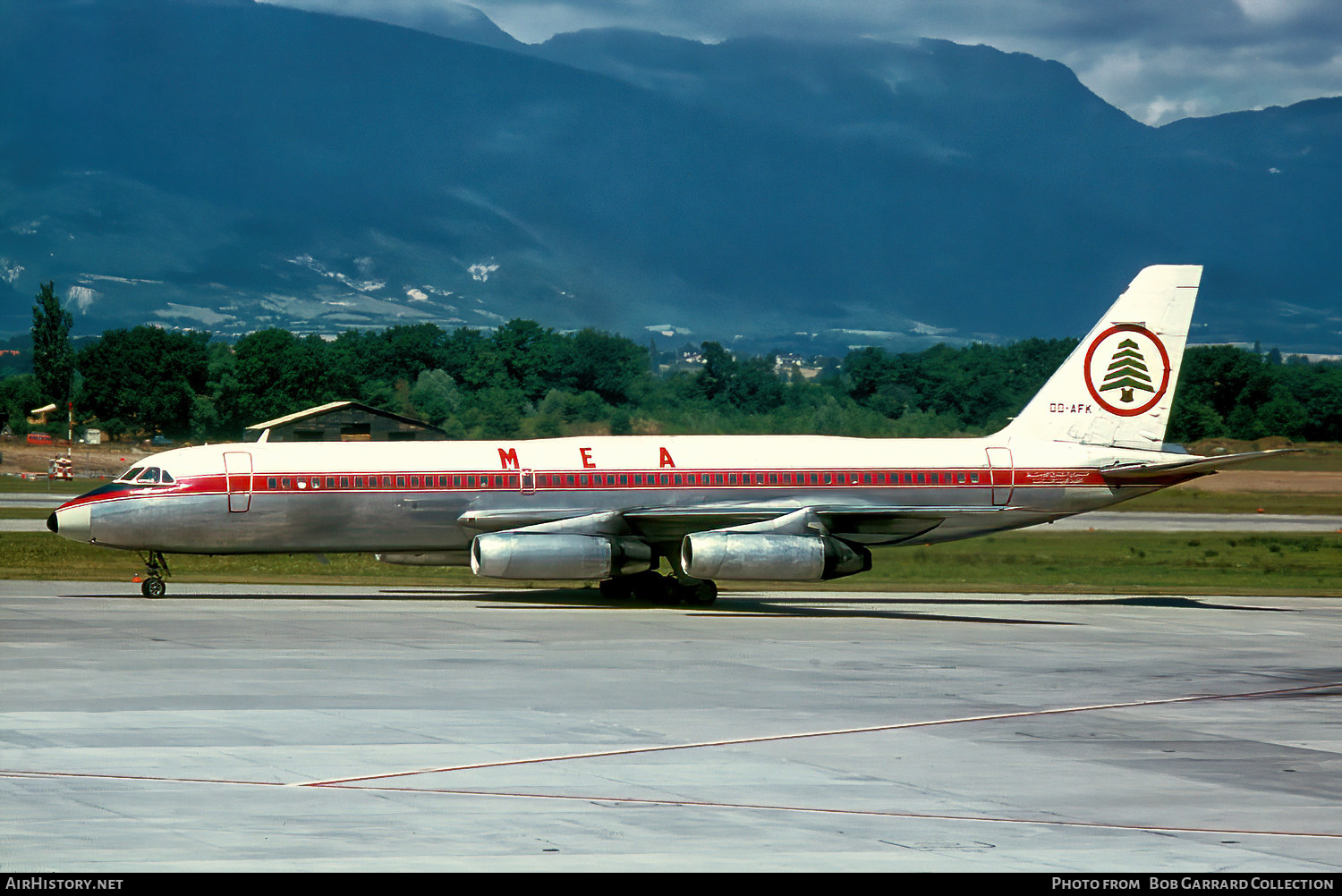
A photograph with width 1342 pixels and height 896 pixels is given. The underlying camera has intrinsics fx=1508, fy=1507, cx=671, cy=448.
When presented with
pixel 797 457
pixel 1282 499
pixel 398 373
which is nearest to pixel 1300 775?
pixel 797 457

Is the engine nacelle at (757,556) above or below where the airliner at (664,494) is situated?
below

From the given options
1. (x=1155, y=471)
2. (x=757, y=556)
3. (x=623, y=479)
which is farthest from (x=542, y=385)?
(x=757, y=556)

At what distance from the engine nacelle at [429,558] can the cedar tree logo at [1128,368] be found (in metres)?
17.5

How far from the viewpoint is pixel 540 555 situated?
35062 millimetres

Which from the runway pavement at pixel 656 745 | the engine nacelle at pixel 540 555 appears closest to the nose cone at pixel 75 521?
the runway pavement at pixel 656 745

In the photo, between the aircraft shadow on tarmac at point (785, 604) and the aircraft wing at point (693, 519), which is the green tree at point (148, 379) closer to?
the aircraft shadow on tarmac at point (785, 604)

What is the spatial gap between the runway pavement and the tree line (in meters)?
55.7

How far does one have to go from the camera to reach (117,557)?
51562mm

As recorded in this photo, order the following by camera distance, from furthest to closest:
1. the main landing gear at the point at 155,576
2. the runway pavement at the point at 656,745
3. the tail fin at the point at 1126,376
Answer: the tail fin at the point at 1126,376 → the main landing gear at the point at 155,576 → the runway pavement at the point at 656,745

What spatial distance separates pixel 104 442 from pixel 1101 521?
3132 inches

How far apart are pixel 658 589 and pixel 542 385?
86.4m

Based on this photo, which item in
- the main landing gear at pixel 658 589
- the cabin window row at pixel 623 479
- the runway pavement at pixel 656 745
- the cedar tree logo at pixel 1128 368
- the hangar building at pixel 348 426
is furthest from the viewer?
the hangar building at pixel 348 426

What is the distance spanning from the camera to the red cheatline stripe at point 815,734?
1556cm

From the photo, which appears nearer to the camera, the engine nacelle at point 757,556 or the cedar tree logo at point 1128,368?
the engine nacelle at point 757,556
